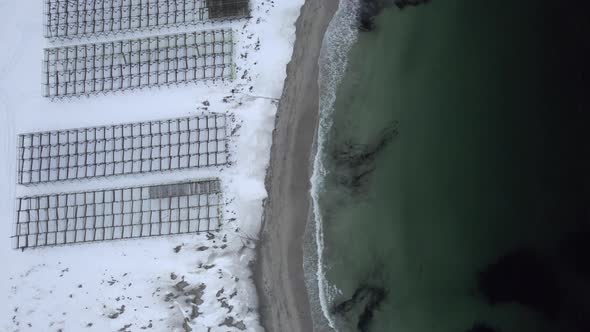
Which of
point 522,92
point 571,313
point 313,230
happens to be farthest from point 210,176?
point 571,313

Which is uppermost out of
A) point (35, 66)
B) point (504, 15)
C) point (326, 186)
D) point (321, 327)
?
point (504, 15)

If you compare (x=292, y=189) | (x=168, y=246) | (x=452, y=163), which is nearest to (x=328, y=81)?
(x=292, y=189)

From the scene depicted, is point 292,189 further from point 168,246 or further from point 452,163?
point 452,163

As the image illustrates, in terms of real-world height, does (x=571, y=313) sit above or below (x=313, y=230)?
below

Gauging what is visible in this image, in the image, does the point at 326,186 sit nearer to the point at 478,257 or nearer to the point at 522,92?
the point at 478,257

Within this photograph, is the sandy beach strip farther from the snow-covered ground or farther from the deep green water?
the deep green water

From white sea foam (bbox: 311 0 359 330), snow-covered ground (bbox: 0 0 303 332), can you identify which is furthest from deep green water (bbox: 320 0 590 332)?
snow-covered ground (bbox: 0 0 303 332)
